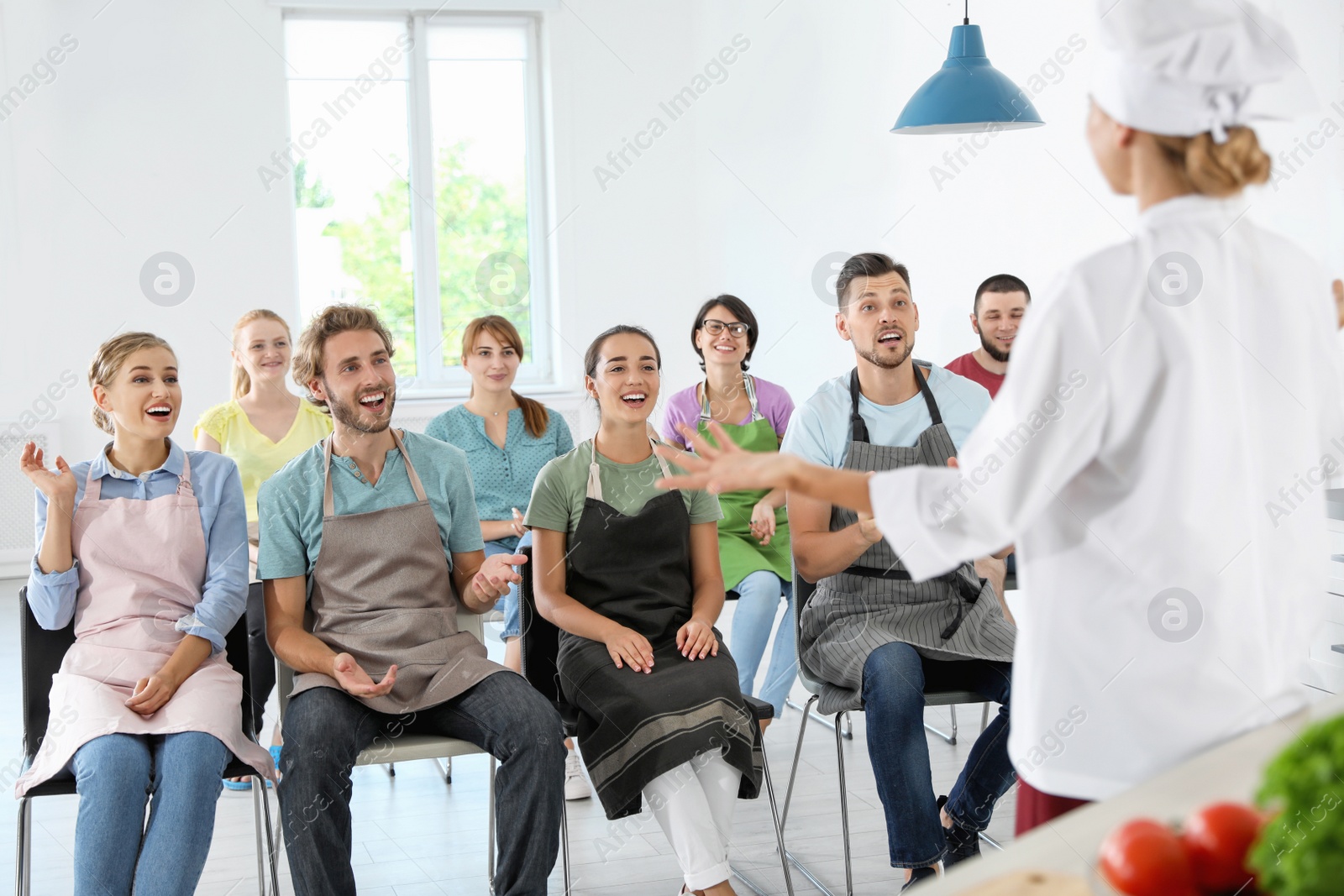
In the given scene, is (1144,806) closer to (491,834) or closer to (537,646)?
(537,646)

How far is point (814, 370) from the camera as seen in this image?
19.4 ft

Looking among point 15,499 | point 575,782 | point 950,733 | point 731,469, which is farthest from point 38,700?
point 15,499

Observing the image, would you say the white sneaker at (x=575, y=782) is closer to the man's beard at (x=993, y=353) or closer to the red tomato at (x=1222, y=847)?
the man's beard at (x=993, y=353)

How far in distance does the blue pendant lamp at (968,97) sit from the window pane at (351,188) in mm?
4205

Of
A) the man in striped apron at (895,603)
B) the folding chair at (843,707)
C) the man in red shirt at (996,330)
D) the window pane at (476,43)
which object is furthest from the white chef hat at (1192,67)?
the window pane at (476,43)

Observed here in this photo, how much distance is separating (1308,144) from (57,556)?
2993 mm

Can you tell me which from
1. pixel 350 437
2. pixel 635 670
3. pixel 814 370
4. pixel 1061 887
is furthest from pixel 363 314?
pixel 814 370

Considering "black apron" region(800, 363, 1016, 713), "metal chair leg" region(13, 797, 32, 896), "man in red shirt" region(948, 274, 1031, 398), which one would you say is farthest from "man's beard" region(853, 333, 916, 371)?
"metal chair leg" region(13, 797, 32, 896)

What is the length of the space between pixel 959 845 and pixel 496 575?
1162 millimetres

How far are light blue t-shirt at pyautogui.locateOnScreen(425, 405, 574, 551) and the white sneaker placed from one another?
712 mm

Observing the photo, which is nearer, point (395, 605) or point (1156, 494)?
point (1156, 494)

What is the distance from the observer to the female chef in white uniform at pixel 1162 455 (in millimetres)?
1132

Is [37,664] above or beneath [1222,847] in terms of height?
beneath

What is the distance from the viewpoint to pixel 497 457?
3.74 metres
